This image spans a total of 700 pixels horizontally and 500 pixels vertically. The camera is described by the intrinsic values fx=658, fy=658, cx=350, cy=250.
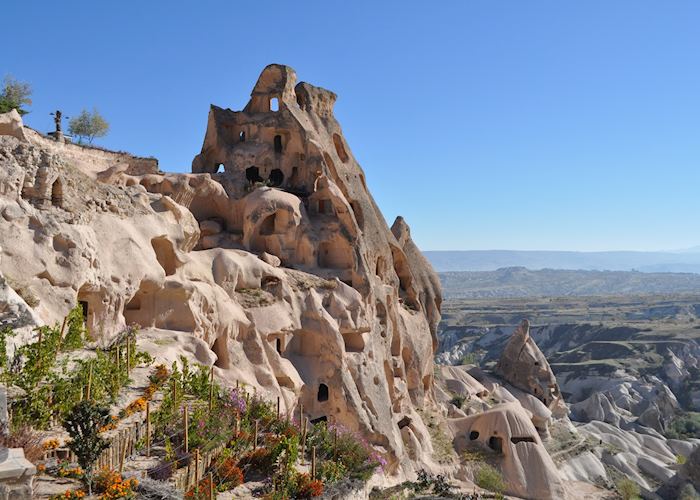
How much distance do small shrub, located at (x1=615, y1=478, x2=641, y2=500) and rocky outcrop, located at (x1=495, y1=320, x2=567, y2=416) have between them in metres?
8.88

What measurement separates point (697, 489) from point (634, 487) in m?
3.49

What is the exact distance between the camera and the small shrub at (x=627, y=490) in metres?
35.2

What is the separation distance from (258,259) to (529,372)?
1089 inches

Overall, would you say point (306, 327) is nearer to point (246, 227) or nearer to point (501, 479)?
point (246, 227)

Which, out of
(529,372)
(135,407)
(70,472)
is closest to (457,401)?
(529,372)

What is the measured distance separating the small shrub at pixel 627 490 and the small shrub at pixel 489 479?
9.37 m

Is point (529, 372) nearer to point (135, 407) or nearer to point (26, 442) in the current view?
point (135, 407)

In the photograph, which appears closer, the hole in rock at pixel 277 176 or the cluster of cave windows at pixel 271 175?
the cluster of cave windows at pixel 271 175

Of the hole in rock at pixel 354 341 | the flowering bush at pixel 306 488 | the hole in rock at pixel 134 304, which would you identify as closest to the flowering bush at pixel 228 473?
the flowering bush at pixel 306 488

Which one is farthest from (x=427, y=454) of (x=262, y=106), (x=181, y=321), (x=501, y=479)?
(x=262, y=106)

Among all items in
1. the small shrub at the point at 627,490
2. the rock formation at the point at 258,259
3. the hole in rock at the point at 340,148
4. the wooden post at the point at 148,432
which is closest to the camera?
the wooden post at the point at 148,432

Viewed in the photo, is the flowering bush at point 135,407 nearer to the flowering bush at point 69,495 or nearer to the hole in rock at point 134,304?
the flowering bush at point 69,495

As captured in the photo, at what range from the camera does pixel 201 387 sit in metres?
15.5

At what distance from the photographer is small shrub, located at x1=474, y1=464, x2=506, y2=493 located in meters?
28.8
